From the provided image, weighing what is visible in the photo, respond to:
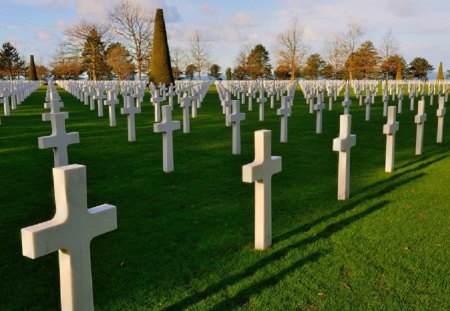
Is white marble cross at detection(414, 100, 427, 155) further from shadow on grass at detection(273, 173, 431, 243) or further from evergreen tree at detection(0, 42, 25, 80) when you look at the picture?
evergreen tree at detection(0, 42, 25, 80)

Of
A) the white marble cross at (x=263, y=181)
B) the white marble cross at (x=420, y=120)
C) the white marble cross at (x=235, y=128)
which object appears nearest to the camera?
the white marble cross at (x=263, y=181)

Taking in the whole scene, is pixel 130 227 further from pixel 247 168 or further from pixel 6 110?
pixel 6 110

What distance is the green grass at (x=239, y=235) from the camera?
312 cm

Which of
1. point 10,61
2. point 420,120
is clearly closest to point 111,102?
point 420,120

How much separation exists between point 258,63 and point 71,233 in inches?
2847

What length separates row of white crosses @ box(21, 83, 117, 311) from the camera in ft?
7.37

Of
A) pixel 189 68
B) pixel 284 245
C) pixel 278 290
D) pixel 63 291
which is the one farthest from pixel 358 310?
pixel 189 68

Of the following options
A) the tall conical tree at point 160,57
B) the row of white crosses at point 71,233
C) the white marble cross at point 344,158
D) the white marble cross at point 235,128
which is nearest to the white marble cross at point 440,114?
the white marble cross at point 235,128

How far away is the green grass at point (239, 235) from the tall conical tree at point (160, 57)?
2873cm

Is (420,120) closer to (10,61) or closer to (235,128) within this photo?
(235,128)

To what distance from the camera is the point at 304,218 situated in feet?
15.5

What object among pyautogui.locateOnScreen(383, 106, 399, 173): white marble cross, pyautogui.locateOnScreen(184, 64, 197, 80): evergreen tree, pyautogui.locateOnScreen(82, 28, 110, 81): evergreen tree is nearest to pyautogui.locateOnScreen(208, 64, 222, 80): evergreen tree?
pyautogui.locateOnScreen(184, 64, 197, 80): evergreen tree

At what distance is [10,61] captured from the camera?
2992 inches

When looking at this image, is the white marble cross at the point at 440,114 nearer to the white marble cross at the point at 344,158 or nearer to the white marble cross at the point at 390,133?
the white marble cross at the point at 390,133
